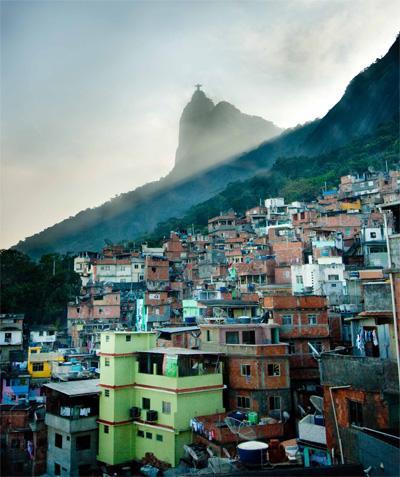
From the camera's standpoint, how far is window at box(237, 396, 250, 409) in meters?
19.2

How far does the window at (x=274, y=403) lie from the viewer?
19.1 metres

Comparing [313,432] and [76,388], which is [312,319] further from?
[76,388]

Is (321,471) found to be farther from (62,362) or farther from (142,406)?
(62,362)

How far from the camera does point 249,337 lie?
20641 millimetres

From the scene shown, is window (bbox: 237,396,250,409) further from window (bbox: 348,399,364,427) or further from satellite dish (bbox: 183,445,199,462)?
window (bbox: 348,399,364,427)

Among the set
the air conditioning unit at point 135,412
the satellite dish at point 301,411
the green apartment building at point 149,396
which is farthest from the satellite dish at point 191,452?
the satellite dish at point 301,411

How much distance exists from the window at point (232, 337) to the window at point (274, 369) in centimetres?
202

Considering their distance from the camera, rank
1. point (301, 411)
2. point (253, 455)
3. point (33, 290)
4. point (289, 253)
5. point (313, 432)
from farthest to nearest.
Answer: point (33, 290) < point (289, 253) < point (301, 411) < point (313, 432) < point (253, 455)

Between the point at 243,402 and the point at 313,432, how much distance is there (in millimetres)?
5426

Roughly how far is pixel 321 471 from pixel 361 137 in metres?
76.5

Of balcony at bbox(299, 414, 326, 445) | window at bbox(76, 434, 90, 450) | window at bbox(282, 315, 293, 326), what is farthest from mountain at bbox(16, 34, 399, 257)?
window at bbox(76, 434, 90, 450)

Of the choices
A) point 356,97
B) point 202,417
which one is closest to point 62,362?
point 202,417

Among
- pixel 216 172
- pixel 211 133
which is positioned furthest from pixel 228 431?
pixel 211 133

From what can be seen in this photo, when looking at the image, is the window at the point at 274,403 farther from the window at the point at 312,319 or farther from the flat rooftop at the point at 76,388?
the flat rooftop at the point at 76,388
